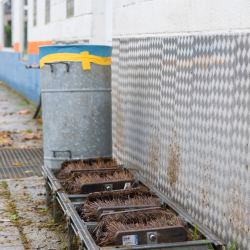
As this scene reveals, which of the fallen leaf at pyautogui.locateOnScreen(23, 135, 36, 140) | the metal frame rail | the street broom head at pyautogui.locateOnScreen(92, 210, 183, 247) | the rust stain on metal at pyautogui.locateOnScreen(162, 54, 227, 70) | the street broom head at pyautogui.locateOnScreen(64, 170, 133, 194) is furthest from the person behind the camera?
→ the fallen leaf at pyautogui.locateOnScreen(23, 135, 36, 140)

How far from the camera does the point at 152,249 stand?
8.19 feet

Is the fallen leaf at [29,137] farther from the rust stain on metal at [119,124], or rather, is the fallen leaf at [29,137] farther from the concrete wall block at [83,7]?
the rust stain on metal at [119,124]

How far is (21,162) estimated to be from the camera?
6453 mm

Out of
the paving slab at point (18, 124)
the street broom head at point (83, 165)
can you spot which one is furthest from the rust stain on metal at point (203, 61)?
the paving slab at point (18, 124)

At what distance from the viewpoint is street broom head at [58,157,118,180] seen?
13.5 feet

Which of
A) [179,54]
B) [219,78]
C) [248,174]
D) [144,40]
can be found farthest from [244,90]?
[144,40]

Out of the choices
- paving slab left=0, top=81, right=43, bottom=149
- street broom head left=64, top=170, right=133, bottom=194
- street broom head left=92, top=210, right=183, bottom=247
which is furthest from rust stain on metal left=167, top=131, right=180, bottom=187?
paving slab left=0, top=81, right=43, bottom=149

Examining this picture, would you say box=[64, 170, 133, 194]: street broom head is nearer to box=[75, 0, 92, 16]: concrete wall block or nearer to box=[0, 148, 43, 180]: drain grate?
box=[0, 148, 43, 180]: drain grate

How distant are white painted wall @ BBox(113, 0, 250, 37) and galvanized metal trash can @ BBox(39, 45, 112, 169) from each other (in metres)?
0.55

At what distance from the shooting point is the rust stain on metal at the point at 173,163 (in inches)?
137

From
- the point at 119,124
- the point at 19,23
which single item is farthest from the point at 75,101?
the point at 19,23

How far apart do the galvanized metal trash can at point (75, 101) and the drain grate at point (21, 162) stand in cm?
148

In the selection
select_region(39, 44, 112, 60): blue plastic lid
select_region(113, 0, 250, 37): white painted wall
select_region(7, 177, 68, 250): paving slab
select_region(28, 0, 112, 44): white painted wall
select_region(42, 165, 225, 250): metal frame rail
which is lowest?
select_region(7, 177, 68, 250): paving slab

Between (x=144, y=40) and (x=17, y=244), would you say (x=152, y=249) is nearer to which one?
(x=17, y=244)
